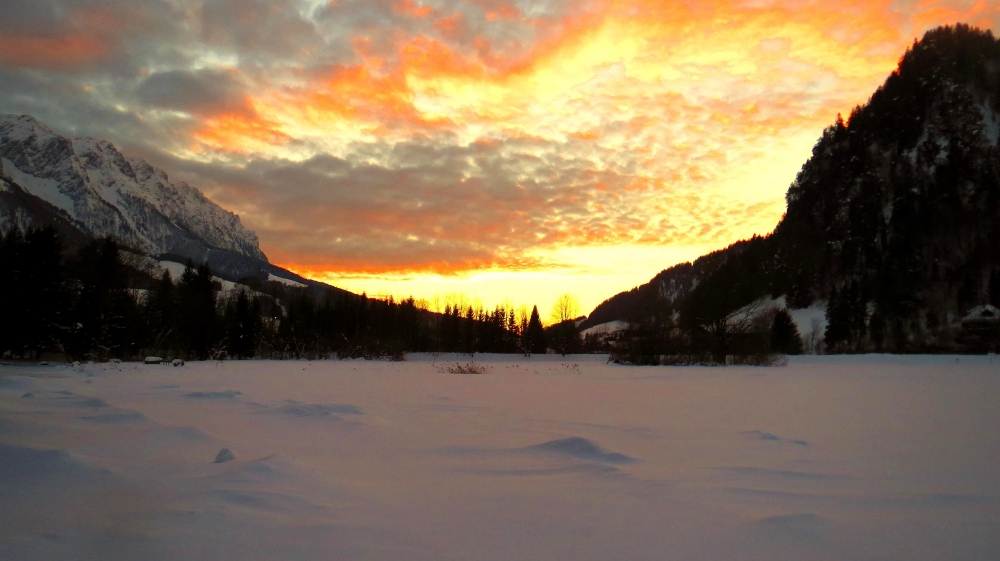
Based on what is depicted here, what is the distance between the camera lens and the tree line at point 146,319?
106ft

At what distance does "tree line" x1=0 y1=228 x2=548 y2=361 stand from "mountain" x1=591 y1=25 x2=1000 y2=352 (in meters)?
37.2

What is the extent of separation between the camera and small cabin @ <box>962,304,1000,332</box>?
5499 centimetres

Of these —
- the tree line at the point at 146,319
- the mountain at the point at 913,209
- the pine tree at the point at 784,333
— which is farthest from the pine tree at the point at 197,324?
the pine tree at the point at 784,333

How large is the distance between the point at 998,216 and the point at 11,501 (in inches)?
3719

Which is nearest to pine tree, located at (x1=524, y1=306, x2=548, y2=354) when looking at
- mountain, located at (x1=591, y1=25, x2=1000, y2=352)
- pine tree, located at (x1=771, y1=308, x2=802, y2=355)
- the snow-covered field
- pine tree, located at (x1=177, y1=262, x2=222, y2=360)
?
mountain, located at (x1=591, y1=25, x2=1000, y2=352)

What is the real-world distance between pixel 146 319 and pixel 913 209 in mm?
91981

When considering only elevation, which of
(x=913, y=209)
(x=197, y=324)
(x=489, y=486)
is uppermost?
(x=913, y=209)

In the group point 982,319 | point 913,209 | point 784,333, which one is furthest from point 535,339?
point 913,209

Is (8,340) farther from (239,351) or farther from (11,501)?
(11,501)

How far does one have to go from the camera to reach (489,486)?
4574mm

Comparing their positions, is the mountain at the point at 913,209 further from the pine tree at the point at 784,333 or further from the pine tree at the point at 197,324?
the pine tree at the point at 197,324

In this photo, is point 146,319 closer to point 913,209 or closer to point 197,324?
point 197,324

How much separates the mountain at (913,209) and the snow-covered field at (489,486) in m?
58.5

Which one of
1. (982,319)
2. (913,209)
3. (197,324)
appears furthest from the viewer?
(913,209)
